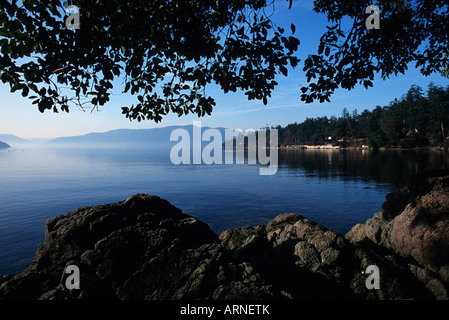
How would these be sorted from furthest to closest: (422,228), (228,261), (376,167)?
1. (376,167)
2. (422,228)
3. (228,261)

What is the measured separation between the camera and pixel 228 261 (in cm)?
564

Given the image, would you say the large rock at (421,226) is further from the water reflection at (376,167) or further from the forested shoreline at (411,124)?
the forested shoreline at (411,124)

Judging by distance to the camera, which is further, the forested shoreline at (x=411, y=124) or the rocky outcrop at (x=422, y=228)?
the forested shoreline at (x=411, y=124)

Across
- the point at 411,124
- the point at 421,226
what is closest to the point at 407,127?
the point at 411,124

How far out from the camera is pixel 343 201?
83.3 ft

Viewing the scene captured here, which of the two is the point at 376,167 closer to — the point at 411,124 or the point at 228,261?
the point at 228,261

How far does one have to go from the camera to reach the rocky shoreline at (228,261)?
5.09 meters

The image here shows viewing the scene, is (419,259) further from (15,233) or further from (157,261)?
(15,233)

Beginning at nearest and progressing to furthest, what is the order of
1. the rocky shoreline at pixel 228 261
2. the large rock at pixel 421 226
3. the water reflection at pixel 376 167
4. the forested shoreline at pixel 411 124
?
the rocky shoreline at pixel 228 261
the large rock at pixel 421 226
the water reflection at pixel 376 167
the forested shoreline at pixel 411 124

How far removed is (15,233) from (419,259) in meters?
22.6

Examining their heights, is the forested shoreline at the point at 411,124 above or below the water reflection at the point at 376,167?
above

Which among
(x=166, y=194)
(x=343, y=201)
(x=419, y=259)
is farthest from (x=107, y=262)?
(x=166, y=194)

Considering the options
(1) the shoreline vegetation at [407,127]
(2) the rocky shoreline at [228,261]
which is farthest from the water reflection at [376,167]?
(1) the shoreline vegetation at [407,127]

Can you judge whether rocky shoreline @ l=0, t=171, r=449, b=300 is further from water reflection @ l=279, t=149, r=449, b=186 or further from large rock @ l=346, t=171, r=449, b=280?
water reflection @ l=279, t=149, r=449, b=186
